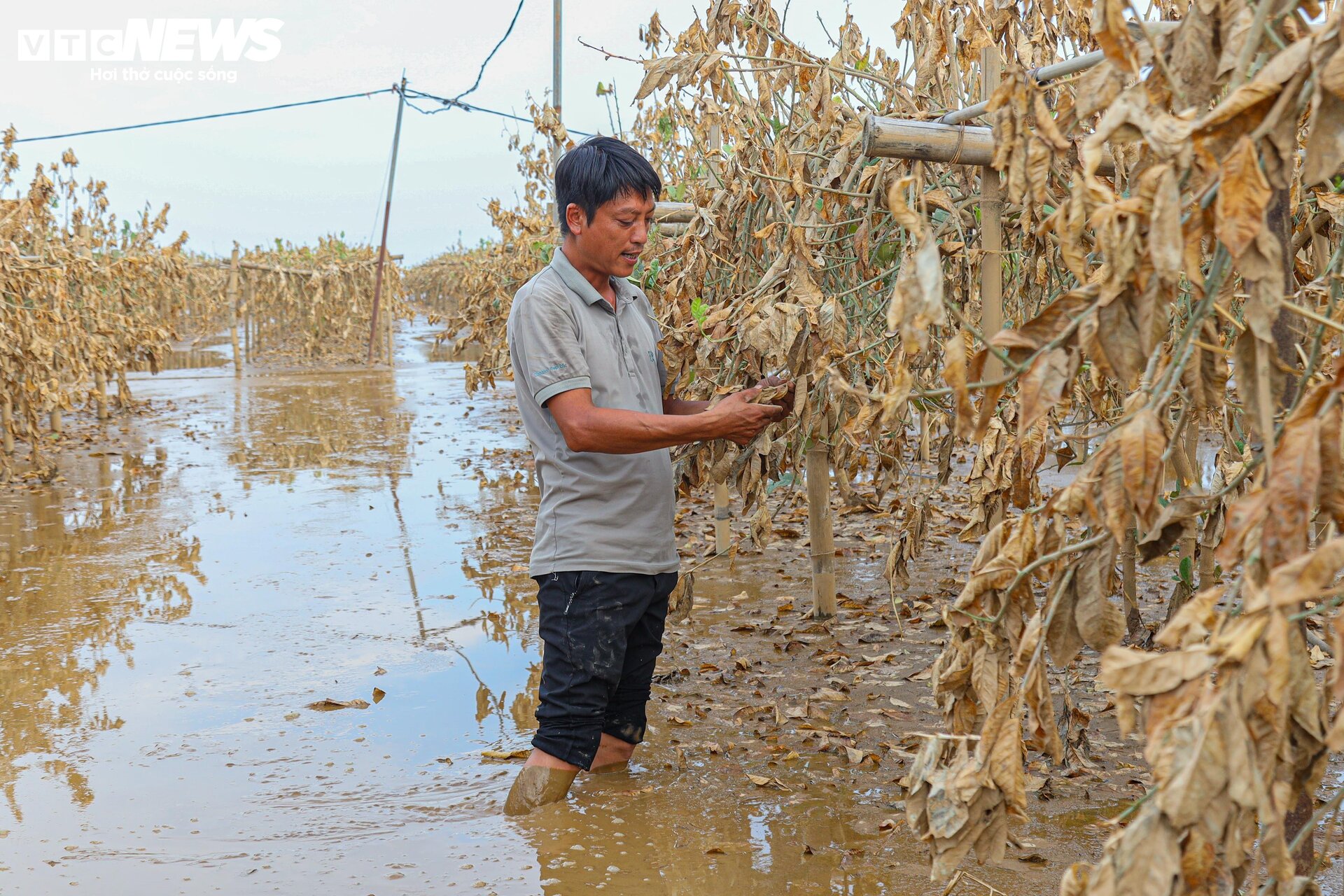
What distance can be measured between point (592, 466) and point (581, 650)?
481 millimetres

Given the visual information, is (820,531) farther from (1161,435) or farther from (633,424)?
(1161,435)

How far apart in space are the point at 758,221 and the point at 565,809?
189 centimetres

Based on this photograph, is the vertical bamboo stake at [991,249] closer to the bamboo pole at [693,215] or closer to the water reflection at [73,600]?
the bamboo pole at [693,215]

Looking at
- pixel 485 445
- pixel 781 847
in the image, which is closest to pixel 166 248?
pixel 485 445

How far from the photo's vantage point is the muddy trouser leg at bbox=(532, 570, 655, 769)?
2936mm

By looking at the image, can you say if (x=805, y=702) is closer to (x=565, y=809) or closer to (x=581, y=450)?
(x=565, y=809)

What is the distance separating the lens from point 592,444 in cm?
277

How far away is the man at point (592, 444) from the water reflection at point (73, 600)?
1.51 metres

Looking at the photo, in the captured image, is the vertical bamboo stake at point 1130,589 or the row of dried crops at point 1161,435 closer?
the row of dried crops at point 1161,435

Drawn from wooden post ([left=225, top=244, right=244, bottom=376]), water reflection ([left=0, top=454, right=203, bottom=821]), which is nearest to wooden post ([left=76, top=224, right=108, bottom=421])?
water reflection ([left=0, top=454, right=203, bottom=821])

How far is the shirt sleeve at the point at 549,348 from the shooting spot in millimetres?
2773

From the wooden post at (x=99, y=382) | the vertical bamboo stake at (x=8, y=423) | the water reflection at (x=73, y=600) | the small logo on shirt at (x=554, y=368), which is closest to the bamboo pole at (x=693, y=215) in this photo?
the small logo on shirt at (x=554, y=368)

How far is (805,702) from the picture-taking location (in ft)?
12.6

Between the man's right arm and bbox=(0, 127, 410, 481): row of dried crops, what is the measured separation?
23.3 feet
